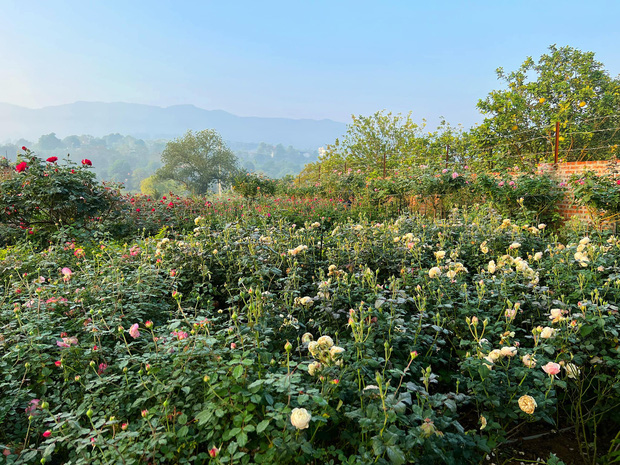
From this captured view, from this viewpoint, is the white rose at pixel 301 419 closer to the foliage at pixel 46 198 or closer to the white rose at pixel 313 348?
the white rose at pixel 313 348

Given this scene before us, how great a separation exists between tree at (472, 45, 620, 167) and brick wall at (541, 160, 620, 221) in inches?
332

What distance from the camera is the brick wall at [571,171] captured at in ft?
18.2

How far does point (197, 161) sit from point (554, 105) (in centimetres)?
3478

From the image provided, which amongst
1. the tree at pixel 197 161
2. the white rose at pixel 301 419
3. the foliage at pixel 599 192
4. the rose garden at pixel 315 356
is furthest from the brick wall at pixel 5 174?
the tree at pixel 197 161

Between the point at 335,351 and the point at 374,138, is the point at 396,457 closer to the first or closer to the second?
the point at 335,351

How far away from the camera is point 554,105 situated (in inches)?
595

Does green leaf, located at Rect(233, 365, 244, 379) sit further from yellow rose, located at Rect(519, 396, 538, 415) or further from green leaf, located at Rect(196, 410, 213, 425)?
yellow rose, located at Rect(519, 396, 538, 415)

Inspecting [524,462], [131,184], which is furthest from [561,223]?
[131,184]

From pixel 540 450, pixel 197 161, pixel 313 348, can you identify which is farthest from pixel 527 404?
pixel 197 161

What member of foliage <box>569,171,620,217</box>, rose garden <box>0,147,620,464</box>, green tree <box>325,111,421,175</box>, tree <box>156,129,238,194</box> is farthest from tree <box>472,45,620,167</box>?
tree <box>156,129,238,194</box>

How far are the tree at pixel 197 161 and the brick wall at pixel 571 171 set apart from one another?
119 feet

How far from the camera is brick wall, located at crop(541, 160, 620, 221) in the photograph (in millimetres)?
5547

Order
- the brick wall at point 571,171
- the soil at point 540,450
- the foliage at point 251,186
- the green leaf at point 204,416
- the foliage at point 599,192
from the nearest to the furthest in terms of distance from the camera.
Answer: the green leaf at point 204,416
the soil at point 540,450
the foliage at point 599,192
the brick wall at point 571,171
the foliage at point 251,186

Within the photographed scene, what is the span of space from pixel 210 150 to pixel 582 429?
42.8m
